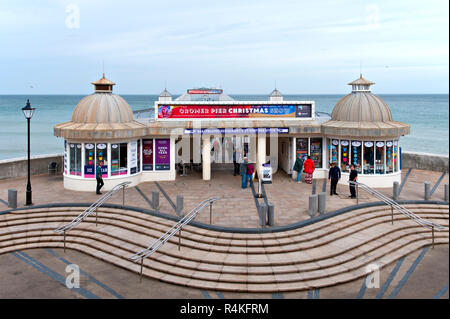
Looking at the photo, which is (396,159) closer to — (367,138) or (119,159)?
(367,138)

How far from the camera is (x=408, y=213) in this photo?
1424 cm

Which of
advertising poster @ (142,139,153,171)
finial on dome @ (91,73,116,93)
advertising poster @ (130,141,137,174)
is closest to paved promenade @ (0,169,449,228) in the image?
advertising poster @ (130,141,137,174)

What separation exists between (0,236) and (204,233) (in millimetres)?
7103

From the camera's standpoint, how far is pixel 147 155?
66.7 feet

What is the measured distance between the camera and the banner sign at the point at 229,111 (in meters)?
20.4

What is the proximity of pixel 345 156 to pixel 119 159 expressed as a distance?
1093 centimetres

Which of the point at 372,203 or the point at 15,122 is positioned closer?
the point at 372,203

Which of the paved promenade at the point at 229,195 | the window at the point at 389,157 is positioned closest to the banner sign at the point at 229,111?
the paved promenade at the point at 229,195

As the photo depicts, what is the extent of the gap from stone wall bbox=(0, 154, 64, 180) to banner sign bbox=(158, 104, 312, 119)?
285 inches

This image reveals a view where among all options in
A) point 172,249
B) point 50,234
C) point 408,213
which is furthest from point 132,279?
point 408,213

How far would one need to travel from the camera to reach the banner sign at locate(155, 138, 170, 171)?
2036 centimetres

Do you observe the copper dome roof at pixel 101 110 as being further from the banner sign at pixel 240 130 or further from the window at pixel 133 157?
the banner sign at pixel 240 130
